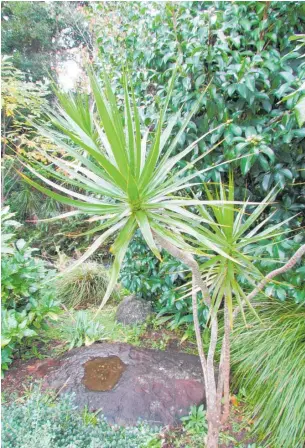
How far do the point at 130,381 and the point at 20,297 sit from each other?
101 centimetres

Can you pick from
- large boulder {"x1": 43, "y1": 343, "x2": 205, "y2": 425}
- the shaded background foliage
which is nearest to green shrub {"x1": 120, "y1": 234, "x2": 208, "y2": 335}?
large boulder {"x1": 43, "y1": 343, "x2": 205, "y2": 425}

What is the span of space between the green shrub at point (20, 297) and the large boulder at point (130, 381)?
346 millimetres

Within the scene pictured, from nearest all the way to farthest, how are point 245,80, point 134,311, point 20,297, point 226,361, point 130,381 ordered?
point 226,361
point 245,80
point 130,381
point 20,297
point 134,311

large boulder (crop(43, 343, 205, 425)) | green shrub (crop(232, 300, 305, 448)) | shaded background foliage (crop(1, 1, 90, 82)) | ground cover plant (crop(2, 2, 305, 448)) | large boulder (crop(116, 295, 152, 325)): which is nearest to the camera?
ground cover plant (crop(2, 2, 305, 448))

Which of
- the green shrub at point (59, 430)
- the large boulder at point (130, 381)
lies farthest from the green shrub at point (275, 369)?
the green shrub at point (59, 430)

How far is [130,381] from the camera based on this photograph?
6.81ft

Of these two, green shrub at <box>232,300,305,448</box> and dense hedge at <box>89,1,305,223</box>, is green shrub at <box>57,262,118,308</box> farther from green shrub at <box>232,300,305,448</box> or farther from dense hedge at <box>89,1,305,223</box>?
dense hedge at <box>89,1,305,223</box>

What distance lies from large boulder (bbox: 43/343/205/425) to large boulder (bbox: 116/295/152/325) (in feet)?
1.76

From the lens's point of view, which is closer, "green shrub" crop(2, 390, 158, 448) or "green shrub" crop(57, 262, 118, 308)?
"green shrub" crop(2, 390, 158, 448)

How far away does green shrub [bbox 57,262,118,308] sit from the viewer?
381 cm

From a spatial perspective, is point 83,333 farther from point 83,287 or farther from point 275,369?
point 275,369

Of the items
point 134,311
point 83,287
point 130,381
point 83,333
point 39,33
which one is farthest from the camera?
point 39,33

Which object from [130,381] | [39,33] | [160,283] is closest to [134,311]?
[160,283]

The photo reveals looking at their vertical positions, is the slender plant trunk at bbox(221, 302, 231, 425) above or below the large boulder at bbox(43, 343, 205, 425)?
above
